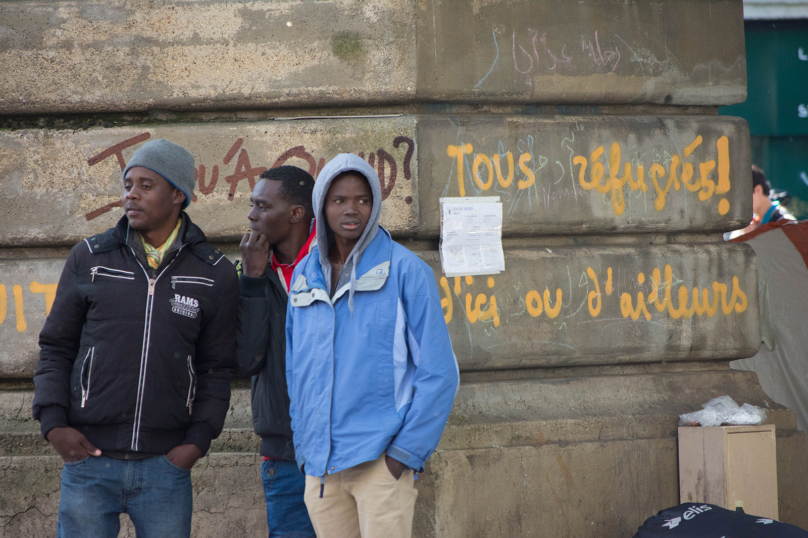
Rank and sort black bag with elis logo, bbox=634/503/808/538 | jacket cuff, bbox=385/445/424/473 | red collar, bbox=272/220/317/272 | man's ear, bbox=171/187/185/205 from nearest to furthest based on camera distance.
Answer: jacket cuff, bbox=385/445/424/473, man's ear, bbox=171/187/185/205, red collar, bbox=272/220/317/272, black bag with elis logo, bbox=634/503/808/538

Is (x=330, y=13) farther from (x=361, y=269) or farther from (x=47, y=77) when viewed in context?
(x=361, y=269)

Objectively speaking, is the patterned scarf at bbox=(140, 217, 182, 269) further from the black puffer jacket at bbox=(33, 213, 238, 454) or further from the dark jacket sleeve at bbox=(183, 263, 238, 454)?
the dark jacket sleeve at bbox=(183, 263, 238, 454)

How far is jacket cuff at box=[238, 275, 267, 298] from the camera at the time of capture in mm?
2604

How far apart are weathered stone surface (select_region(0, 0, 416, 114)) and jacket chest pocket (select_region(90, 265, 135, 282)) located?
1543mm

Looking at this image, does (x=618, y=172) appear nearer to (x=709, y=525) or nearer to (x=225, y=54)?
Answer: (x=709, y=525)

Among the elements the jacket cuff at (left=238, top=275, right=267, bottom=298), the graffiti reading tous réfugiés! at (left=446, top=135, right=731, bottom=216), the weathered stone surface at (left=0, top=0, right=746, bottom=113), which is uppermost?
the weathered stone surface at (left=0, top=0, right=746, bottom=113)

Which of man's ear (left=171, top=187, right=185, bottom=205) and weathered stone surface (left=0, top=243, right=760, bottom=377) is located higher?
man's ear (left=171, top=187, right=185, bottom=205)

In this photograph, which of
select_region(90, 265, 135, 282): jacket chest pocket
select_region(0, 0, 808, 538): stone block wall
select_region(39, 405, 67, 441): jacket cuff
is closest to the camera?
select_region(39, 405, 67, 441): jacket cuff

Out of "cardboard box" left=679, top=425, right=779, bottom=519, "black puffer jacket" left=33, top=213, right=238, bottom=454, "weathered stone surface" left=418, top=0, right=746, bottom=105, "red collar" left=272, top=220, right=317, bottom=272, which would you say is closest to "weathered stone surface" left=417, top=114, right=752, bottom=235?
"weathered stone surface" left=418, top=0, right=746, bottom=105

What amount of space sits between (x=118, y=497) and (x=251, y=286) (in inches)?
33.3

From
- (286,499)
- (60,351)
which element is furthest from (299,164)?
(286,499)

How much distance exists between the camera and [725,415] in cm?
370

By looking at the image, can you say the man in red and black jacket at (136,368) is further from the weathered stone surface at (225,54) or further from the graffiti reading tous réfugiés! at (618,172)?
the graffiti reading tous réfugiés! at (618,172)

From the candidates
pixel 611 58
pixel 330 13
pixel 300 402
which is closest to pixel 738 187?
pixel 611 58
